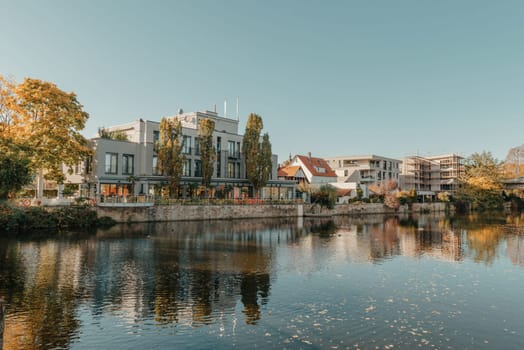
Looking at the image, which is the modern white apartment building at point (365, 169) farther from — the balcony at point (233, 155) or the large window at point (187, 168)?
the large window at point (187, 168)

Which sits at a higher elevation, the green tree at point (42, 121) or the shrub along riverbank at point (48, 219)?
the green tree at point (42, 121)

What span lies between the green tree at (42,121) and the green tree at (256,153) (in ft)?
93.8

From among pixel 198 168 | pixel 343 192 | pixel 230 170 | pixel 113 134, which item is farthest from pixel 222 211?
pixel 343 192

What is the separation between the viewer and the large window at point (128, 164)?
52469 mm

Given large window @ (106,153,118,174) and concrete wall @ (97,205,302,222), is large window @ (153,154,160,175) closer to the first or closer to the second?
large window @ (106,153,118,174)

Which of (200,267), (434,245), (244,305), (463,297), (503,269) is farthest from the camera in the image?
(434,245)

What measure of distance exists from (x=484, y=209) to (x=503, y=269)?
88.6 metres

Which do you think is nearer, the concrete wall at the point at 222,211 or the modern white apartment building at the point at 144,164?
the concrete wall at the point at 222,211

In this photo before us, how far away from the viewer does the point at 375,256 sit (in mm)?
27219

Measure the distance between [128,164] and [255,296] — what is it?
42164 millimetres

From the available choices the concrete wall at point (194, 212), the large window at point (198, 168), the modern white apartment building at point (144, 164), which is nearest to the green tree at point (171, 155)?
the modern white apartment building at point (144, 164)

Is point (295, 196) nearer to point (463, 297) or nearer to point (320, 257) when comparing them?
point (320, 257)

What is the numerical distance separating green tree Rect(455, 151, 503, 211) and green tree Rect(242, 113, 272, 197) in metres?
59.9

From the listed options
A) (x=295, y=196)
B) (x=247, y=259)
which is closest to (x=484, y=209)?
(x=295, y=196)
